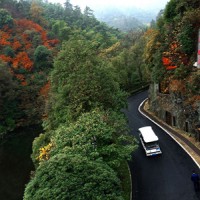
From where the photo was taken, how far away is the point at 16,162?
4375 centimetres

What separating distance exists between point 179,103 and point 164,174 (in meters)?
11.5

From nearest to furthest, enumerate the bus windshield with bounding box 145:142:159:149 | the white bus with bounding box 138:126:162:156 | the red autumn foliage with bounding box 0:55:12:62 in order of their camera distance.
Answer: the white bus with bounding box 138:126:162:156, the bus windshield with bounding box 145:142:159:149, the red autumn foliage with bounding box 0:55:12:62

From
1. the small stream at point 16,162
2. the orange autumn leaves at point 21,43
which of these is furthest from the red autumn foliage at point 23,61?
the small stream at point 16,162

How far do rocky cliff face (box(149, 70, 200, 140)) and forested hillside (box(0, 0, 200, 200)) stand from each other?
20 centimetres

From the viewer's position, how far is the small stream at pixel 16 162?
36.0 meters

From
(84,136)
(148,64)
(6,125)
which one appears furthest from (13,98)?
(84,136)

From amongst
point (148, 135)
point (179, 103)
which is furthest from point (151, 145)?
point (179, 103)

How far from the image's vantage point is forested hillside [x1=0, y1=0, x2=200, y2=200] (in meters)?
19.1

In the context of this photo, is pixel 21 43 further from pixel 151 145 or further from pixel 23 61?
pixel 151 145

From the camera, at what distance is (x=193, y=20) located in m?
34.2

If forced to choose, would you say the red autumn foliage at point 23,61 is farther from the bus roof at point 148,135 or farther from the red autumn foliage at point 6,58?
the bus roof at point 148,135

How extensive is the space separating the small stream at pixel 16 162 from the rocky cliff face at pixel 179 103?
19020mm

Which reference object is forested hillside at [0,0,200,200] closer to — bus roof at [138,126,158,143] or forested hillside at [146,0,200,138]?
forested hillside at [146,0,200,138]

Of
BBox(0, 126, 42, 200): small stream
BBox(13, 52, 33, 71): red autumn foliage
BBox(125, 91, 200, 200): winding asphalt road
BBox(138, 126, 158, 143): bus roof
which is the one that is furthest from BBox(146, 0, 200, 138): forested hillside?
BBox(13, 52, 33, 71): red autumn foliage
